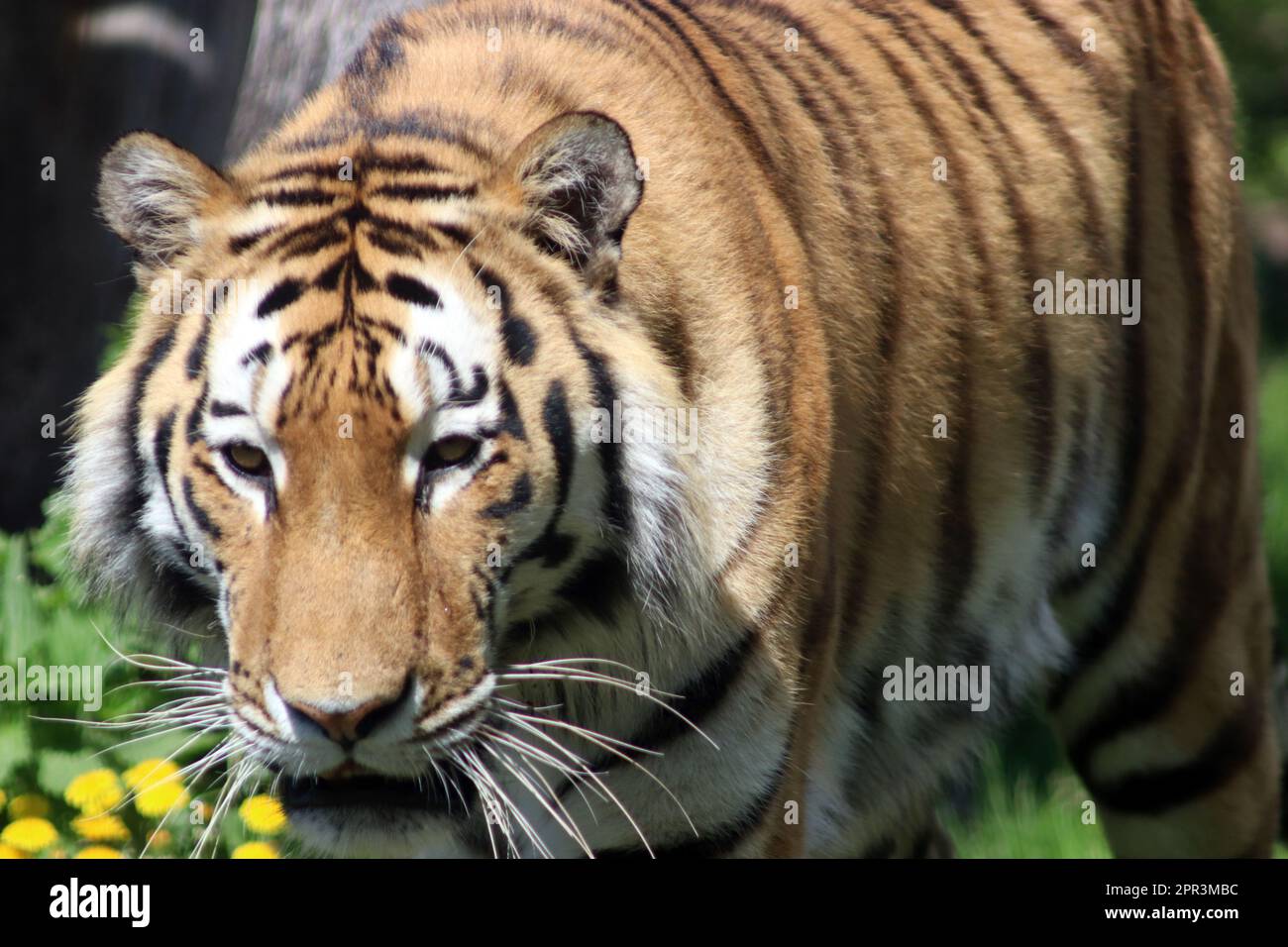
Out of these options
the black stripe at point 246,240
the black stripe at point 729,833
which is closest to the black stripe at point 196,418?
the black stripe at point 246,240

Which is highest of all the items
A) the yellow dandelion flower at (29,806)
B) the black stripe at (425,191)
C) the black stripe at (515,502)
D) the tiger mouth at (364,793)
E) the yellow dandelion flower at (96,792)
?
the black stripe at (425,191)

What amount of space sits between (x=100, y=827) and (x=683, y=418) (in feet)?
3.99

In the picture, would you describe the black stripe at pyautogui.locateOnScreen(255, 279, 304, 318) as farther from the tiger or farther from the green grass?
the green grass

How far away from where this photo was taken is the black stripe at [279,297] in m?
1.98

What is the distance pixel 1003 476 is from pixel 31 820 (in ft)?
5.59

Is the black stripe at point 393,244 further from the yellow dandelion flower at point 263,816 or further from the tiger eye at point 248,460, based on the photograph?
the yellow dandelion flower at point 263,816

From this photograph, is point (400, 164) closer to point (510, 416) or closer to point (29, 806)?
point (510, 416)

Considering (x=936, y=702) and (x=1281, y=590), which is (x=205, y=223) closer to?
(x=936, y=702)

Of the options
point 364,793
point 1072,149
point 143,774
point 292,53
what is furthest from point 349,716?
point 292,53

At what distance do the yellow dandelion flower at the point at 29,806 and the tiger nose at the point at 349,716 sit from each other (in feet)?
3.58

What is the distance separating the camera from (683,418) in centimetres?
208

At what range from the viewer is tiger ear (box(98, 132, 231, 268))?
2.07m

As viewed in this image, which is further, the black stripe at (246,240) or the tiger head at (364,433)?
the black stripe at (246,240)

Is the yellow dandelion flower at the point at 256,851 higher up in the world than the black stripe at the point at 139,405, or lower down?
lower down
